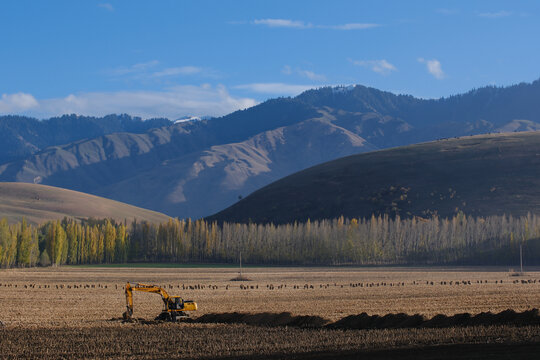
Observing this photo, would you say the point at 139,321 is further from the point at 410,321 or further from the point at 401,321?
the point at 410,321

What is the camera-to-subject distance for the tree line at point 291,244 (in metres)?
147

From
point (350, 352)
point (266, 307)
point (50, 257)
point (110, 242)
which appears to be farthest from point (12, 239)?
point (350, 352)

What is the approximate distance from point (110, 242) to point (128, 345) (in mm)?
144860

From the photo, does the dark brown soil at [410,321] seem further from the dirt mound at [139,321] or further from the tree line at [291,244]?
the tree line at [291,244]

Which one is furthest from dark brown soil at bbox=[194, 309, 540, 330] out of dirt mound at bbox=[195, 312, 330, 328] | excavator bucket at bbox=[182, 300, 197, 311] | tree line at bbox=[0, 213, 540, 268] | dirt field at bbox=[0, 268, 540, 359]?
tree line at bbox=[0, 213, 540, 268]

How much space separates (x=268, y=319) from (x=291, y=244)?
128024 millimetres

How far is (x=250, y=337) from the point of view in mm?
34250

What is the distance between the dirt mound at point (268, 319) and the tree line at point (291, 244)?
107252mm

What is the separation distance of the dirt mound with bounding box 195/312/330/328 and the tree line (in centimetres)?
10725

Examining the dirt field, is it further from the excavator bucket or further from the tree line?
the tree line

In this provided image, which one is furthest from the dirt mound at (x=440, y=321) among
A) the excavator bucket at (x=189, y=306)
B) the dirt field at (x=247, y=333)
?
the excavator bucket at (x=189, y=306)

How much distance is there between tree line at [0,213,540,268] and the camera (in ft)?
483

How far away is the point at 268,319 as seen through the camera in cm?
4066

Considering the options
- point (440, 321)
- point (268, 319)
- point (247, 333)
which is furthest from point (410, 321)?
point (247, 333)
